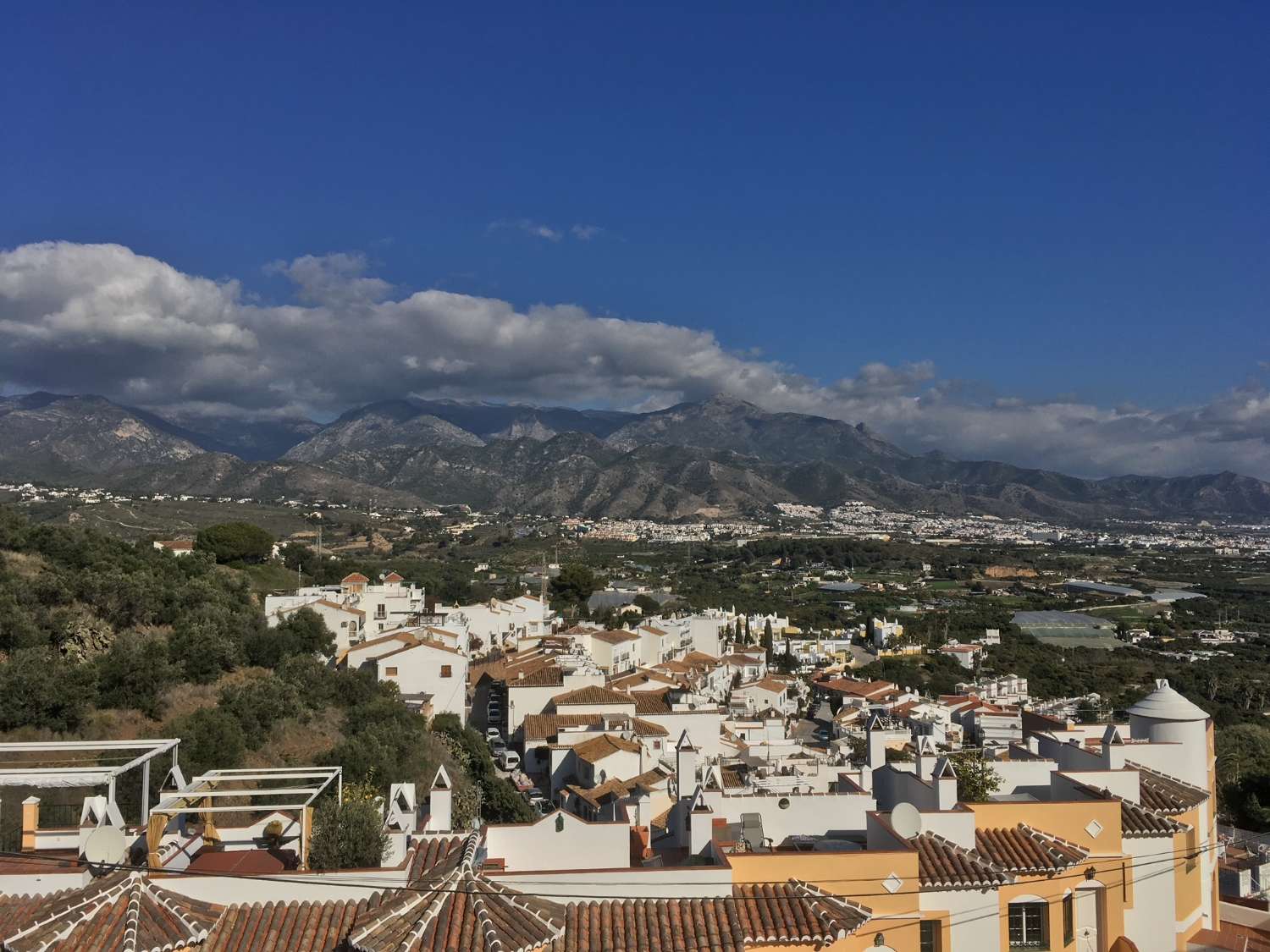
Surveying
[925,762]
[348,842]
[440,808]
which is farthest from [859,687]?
[348,842]

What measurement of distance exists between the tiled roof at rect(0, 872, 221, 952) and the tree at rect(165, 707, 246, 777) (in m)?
11.9

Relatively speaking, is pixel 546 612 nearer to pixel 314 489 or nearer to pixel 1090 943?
pixel 1090 943

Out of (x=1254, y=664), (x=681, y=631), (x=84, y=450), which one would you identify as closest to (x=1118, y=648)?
(x=1254, y=664)

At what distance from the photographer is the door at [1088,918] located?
8.25 meters

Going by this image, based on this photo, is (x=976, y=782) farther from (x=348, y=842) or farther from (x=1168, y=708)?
(x=348, y=842)

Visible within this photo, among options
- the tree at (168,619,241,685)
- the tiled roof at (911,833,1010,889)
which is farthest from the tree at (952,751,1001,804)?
the tree at (168,619,241,685)

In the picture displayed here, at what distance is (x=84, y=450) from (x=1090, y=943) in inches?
8604

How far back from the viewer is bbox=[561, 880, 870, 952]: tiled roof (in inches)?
259

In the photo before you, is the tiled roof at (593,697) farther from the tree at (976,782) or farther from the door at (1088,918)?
the door at (1088,918)

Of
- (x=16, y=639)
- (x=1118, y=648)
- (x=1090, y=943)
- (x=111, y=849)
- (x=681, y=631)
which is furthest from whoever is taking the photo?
(x=1118, y=648)

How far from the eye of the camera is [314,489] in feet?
457

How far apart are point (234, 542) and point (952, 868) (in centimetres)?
4372

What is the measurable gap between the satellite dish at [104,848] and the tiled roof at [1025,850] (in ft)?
23.4

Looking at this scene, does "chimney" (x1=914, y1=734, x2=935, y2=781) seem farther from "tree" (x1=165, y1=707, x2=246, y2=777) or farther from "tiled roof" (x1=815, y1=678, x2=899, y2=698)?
"tiled roof" (x1=815, y1=678, x2=899, y2=698)
